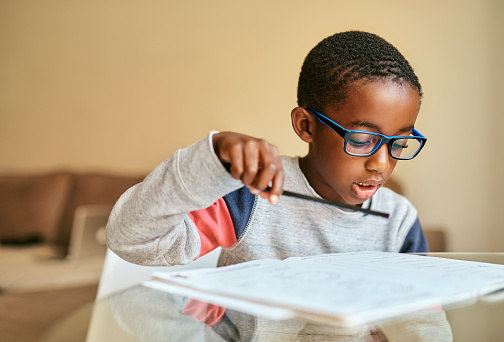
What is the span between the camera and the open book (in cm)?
43

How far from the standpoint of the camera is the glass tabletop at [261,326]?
1.54ft

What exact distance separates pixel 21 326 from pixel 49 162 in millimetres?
1854

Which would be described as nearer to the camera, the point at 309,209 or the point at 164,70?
the point at 309,209

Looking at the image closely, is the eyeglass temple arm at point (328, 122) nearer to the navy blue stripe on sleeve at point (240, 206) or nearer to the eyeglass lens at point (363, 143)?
→ the eyeglass lens at point (363, 143)

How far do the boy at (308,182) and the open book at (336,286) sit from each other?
0.11 metres

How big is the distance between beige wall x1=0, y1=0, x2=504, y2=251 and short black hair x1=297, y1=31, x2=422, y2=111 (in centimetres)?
131

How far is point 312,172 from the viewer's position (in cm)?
98

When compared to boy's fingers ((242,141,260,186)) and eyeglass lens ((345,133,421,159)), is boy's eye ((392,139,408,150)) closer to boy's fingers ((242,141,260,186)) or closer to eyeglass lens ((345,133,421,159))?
eyeglass lens ((345,133,421,159))

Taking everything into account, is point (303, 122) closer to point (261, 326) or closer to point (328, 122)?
point (328, 122)

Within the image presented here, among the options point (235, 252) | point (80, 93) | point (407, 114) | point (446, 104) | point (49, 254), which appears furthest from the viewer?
point (80, 93)

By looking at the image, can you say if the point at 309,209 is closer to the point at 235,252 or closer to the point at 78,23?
the point at 235,252

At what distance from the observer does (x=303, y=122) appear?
948mm

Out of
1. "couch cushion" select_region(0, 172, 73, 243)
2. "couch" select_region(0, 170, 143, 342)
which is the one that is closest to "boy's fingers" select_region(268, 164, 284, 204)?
"couch" select_region(0, 170, 143, 342)

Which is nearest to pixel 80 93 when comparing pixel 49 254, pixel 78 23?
pixel 78 23
